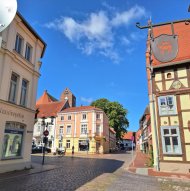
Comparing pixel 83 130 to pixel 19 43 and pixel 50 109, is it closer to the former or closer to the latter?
pixel 50 109

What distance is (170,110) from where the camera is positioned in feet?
54.5

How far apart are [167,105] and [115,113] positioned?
130ft

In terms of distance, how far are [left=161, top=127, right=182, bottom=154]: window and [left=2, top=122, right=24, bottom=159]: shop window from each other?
36.4 ft

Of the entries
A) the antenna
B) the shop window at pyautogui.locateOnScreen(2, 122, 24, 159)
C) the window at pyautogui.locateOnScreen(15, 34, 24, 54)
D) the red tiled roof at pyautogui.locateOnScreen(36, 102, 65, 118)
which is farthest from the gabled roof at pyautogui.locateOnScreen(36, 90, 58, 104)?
the antenna

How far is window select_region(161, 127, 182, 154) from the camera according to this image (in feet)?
51.8

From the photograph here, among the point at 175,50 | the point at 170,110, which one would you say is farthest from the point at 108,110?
the point at 175,50

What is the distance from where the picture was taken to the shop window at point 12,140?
13189 millimetres

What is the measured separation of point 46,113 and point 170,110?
40344 millimetres

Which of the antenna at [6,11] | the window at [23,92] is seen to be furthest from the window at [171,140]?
the antenna at [6,11]

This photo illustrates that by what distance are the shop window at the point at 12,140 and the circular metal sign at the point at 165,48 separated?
11287mm

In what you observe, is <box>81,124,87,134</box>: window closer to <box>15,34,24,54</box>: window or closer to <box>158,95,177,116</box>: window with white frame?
<box>158,95,177,116</box>: window with white frame

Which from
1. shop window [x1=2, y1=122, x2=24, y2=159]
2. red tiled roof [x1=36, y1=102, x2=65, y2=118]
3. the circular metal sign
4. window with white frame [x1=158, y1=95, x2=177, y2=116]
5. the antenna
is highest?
red tiled roof [x1=36, y1=102, x2=65, y2=118]

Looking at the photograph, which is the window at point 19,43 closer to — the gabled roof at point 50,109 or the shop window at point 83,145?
the shop window at point 83,145

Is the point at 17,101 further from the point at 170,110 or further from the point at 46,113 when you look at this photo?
the point at 46,113
